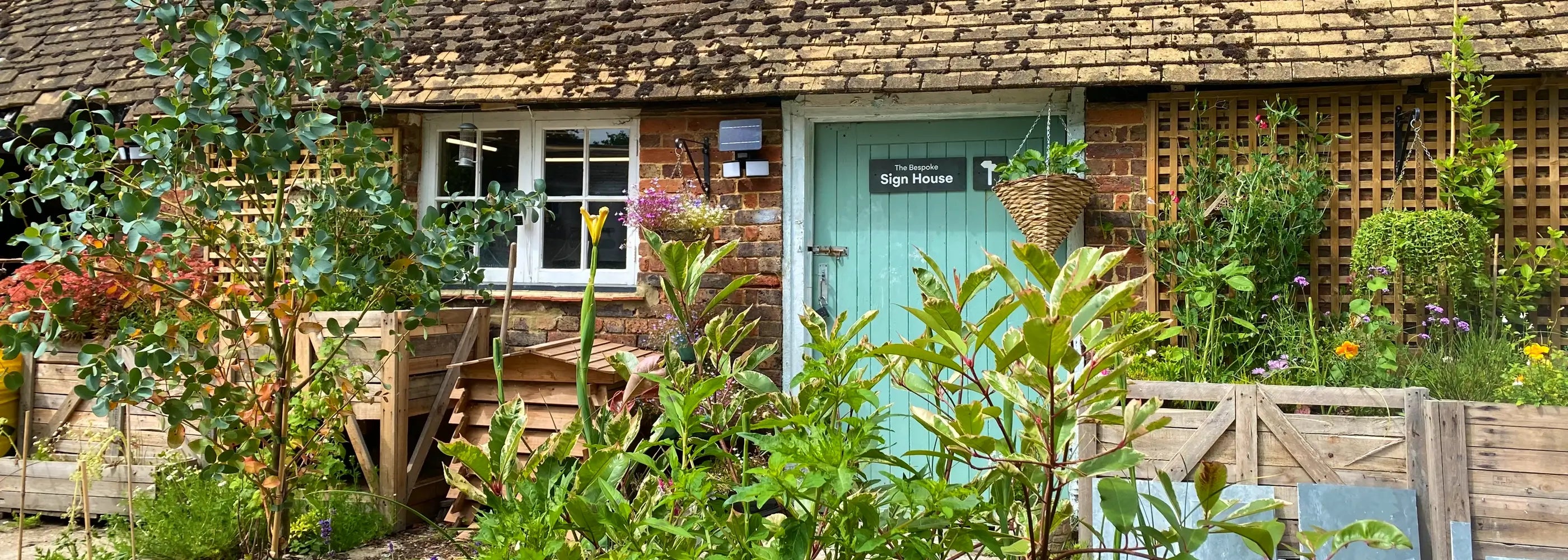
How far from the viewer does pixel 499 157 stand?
595 cm

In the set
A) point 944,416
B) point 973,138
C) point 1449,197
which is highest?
point 973,138

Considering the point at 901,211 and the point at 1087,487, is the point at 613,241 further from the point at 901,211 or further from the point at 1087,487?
the point at 1087,487

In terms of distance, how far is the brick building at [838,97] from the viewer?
459 centimetres

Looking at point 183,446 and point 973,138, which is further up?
point 973,138

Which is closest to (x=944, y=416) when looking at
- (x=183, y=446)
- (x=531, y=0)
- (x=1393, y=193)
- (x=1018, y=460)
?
(x=1018, y=460)

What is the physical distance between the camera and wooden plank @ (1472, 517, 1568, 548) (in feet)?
11.2

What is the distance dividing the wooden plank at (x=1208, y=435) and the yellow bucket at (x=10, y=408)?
5449 mm

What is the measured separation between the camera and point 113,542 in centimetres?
401

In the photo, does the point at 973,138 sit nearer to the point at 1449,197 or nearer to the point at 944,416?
the point at 1449,197

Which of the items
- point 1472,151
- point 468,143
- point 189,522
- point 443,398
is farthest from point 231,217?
point 1472,151

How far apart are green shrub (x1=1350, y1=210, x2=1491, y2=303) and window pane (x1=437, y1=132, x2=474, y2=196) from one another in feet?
15.6

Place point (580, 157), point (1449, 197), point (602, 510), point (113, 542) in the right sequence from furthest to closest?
point (580, 157) < point (1449, 197) < point (113, 542) < point (602, 510)

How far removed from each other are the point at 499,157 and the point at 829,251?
2.12 metres

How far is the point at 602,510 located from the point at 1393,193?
449 centimetres
